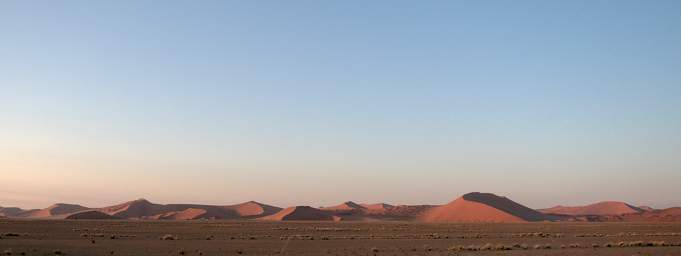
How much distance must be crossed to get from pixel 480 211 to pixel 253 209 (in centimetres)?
7037

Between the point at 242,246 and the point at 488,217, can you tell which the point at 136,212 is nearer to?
the point at 488,217

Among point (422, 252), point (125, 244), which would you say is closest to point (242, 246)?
point (125, 244)

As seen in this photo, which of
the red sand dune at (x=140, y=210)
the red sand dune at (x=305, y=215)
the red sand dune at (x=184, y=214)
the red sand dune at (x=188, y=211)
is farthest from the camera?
the red sand dune at (x=140, y=210)

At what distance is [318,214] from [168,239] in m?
97.8

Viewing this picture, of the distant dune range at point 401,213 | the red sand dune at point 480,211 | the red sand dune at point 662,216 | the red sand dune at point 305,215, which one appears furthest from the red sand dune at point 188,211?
the red sand dune at point 662,216

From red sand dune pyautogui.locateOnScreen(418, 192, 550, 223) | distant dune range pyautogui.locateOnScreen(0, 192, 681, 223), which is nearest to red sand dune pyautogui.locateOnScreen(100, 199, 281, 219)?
distant dune range pyautogui.locateOnScreen(0, 192, 681, 223)

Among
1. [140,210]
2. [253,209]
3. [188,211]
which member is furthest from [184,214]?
[253,209]

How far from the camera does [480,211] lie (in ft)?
392

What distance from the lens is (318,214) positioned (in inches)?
5241

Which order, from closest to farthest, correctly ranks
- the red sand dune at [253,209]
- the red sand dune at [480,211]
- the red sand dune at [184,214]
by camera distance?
the red sand dune at [480,211] → the red sand dune at [184,214] → the red sand dune at [253,209]

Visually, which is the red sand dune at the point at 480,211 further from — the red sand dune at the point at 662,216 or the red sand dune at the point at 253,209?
the red sand dune at the point at 253,209

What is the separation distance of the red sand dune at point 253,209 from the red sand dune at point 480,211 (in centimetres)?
4397

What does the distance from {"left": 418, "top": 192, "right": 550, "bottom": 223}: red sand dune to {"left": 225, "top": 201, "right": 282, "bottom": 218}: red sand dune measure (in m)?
44.0

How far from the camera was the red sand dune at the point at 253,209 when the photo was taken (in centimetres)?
15325
